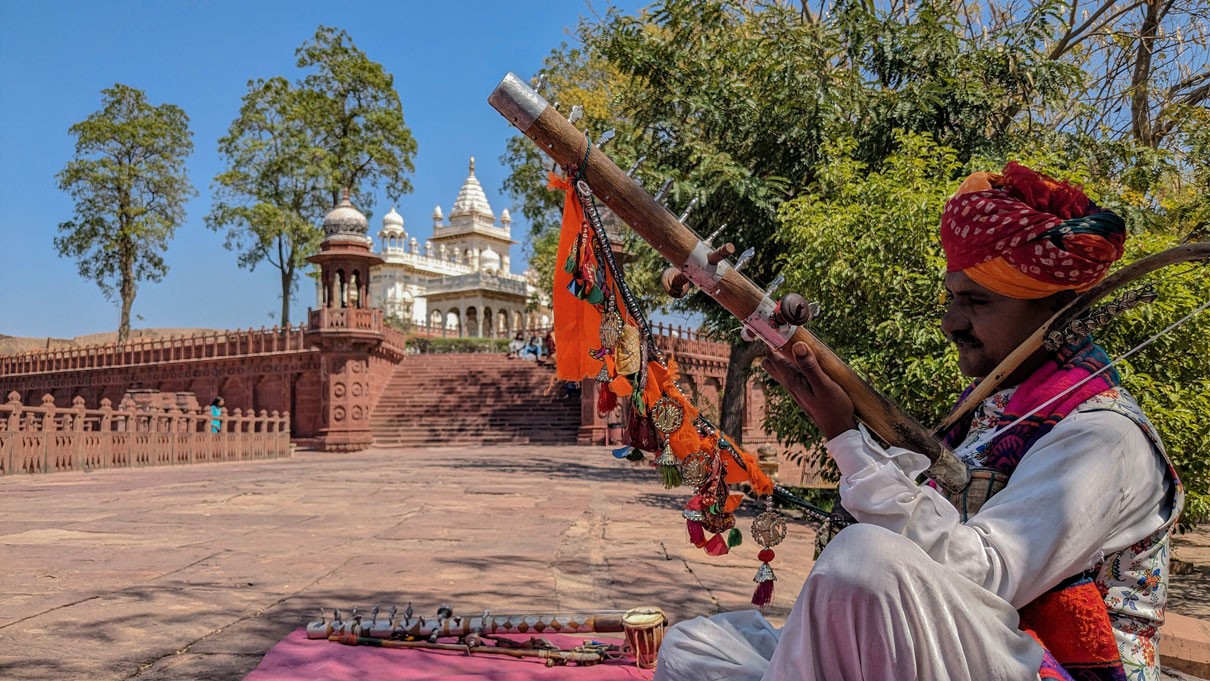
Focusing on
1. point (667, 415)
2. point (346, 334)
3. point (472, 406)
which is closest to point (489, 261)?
point (472, 406)

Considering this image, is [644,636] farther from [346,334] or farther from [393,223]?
[393,223]

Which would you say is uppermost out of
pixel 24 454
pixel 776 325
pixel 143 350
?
pixel 143 350

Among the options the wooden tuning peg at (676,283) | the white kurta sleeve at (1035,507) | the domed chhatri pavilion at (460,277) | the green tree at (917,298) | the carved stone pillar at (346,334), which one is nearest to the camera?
the white kurta sleeve at (1035,507)

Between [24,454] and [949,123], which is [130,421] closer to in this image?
[24,454]

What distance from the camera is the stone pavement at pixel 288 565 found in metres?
3.23

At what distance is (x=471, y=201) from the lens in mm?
64500

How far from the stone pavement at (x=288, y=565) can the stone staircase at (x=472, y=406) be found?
505 inches

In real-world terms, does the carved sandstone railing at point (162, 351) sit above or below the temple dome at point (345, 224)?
below

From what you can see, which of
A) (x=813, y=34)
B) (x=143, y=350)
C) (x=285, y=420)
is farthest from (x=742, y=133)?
(x=143, y=350)

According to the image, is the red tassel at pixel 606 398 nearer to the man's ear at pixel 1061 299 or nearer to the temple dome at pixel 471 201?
the man's ear at pixel 1061 299

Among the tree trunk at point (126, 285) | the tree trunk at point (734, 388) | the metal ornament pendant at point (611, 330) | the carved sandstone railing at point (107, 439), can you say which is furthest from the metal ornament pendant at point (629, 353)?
the tree trunk at point (126, 285)

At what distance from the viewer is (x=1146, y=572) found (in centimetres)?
162

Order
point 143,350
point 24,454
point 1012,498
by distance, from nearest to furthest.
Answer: point 1012,498, point 24,454, point 143,350

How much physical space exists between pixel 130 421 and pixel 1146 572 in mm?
16183
